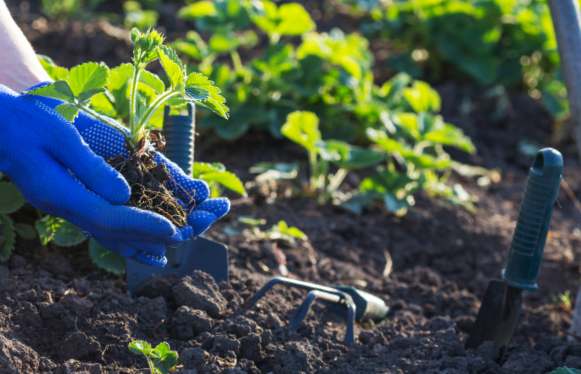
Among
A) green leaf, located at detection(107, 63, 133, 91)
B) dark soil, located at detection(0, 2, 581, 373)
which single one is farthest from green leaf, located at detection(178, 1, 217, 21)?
green leaf, located at detection(107, 63, 133, 91)

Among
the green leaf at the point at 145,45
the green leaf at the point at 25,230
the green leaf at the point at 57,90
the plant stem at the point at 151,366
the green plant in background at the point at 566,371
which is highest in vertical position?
the green leaf at the point at 145,45

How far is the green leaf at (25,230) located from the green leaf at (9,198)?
0.09 meters

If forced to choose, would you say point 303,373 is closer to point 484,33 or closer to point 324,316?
point 324,316

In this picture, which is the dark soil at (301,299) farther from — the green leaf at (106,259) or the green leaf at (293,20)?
the green leaf at (293,20)

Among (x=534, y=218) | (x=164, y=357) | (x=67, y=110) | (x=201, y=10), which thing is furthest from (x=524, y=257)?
(x=201, y=10)

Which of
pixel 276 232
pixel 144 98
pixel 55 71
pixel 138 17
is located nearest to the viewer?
pixel 144 98

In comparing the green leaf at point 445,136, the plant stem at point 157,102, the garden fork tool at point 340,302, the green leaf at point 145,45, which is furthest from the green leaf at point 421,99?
the green leaf at point 145,45

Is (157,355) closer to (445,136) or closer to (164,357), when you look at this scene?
(164,357)

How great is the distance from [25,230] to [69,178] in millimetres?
497

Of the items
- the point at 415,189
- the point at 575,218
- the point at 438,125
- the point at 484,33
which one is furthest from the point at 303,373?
the point at 484,33

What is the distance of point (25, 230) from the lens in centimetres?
253

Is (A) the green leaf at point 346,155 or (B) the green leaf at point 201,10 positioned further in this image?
(B) the green leaf at point 201,10

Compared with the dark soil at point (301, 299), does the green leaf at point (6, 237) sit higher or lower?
higher

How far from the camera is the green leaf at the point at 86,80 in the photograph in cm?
210
